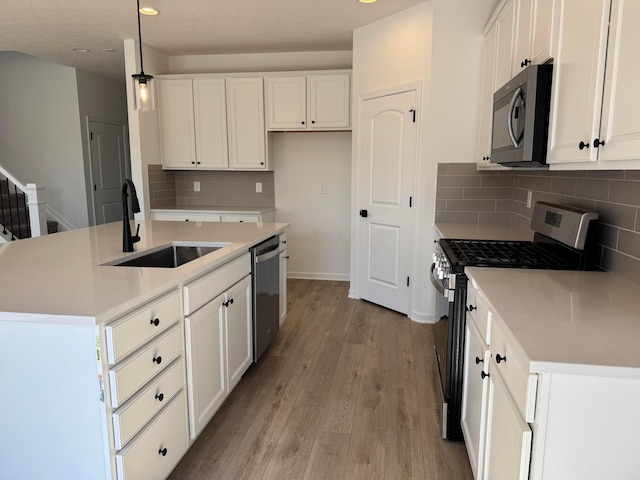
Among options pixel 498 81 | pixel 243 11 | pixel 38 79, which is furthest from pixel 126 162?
pixel 498 81

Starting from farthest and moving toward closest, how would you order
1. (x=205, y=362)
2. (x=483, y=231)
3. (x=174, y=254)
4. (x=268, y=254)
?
(x=483, y=231) < (x=268, y=254) < (x=174, y=254) < (x=205, y=362)

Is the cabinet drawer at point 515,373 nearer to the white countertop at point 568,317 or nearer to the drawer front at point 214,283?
the white countertop at point 568,317

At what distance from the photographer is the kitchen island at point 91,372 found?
1.34 meters

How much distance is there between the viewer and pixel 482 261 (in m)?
1.94

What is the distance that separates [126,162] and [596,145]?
6.47 meters

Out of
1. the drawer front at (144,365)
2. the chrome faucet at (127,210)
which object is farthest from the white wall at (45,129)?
the drawer front at (144,365)

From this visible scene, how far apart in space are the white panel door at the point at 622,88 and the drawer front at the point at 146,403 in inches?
67.5

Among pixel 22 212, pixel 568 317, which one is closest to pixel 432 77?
pixel 568 317

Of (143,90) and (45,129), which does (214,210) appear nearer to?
(143,90)

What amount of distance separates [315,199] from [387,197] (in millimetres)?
1314

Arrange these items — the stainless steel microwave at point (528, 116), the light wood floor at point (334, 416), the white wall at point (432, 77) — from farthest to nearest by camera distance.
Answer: the white wall at point (432, 77)
the light wood floor at point (334, 416)
the stainless steel microwave at point (528, 116)

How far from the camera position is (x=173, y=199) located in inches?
202

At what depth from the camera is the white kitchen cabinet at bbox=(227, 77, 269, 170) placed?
15.1ft

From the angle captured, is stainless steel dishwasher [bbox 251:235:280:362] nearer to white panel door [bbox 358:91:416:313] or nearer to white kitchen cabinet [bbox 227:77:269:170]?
white panel door [bbox 358:91:416:313]
